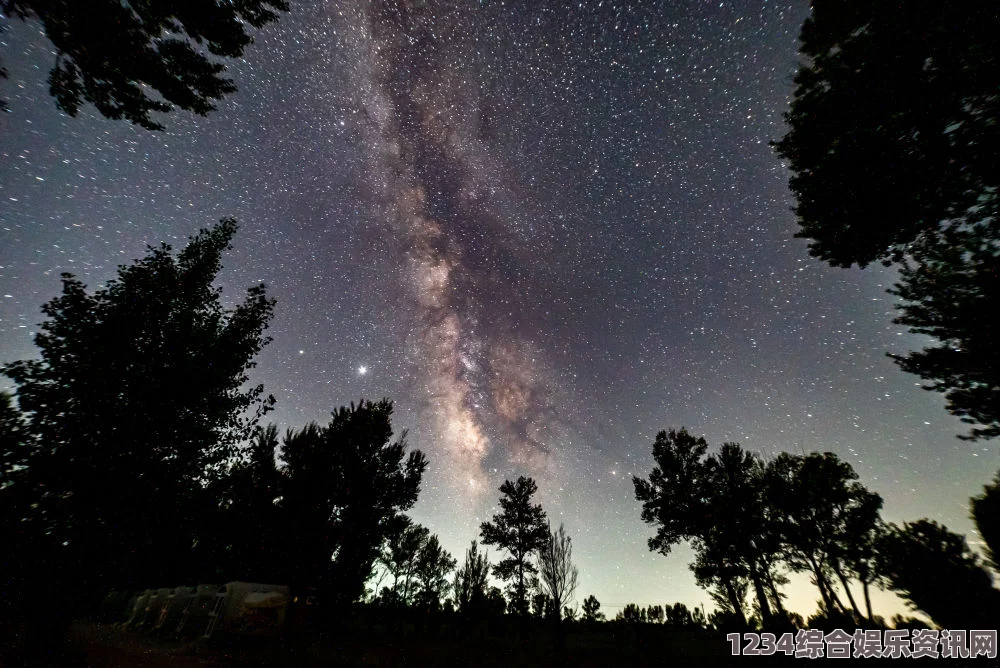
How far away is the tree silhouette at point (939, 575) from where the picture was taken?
16891 millimetres

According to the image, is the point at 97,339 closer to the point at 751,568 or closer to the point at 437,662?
the point at 437,662

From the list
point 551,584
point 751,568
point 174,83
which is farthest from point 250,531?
point 751,568

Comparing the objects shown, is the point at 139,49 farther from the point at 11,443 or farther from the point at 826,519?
the point at 826,519

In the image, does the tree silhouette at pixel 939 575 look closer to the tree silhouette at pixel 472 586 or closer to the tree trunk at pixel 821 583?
the tree trunk at pixel 821 583

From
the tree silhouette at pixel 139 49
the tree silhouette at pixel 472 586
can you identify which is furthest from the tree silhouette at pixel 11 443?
the tree silhouette at pixel 472 586

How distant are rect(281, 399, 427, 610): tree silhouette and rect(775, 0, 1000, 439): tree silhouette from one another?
2729 centimetres

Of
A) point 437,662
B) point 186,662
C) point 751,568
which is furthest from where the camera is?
point 751,568

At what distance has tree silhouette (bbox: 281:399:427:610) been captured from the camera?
866 inches

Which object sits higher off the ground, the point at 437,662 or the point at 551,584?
the point at 551,584

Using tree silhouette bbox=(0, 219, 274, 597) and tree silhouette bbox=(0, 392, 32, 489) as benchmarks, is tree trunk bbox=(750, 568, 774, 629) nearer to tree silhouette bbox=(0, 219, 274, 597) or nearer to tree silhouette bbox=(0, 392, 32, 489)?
tree silhouette bbox=(0, 219, 274, 597)

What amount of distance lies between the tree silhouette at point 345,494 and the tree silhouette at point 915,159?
1074 inches

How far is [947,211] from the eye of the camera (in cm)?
859

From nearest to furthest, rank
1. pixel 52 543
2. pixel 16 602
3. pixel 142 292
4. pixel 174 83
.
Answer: pixel 174 83
pixel 16 602
pixel 52 543
pixel 142 292

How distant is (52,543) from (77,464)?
2.23m
